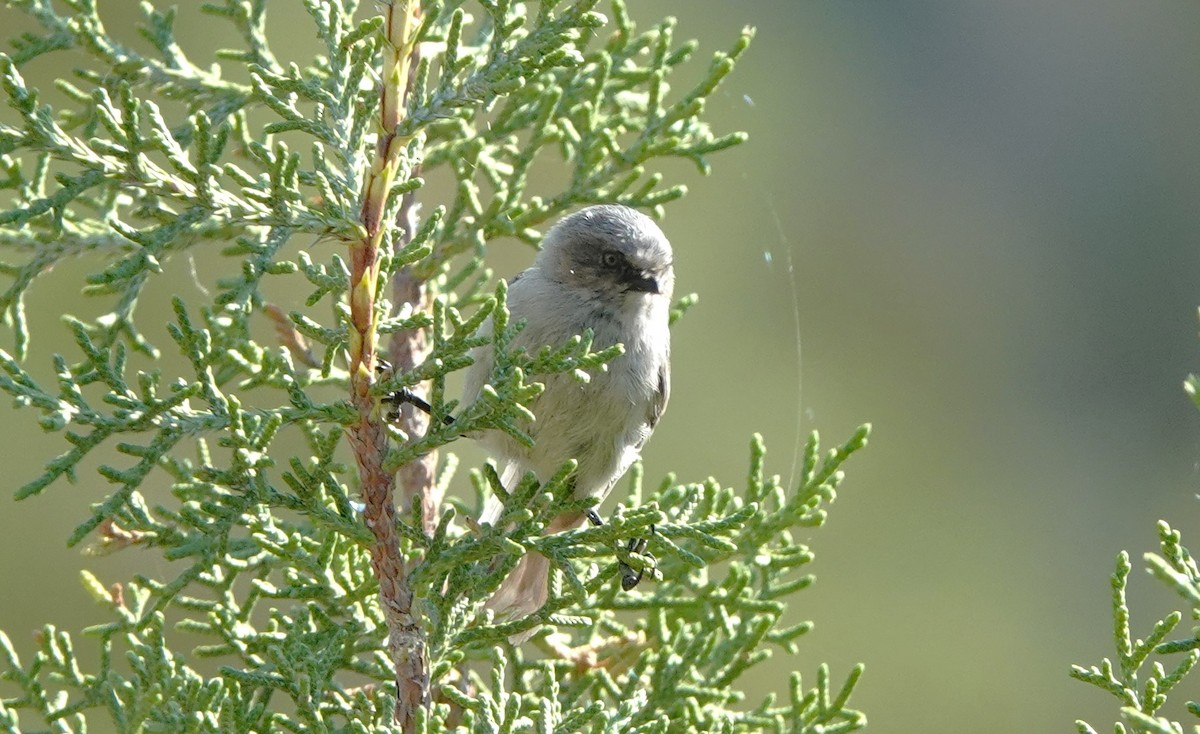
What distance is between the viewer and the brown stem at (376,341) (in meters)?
2.63

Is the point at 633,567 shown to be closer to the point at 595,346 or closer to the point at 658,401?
the point at 595,346

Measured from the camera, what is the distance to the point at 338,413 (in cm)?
263

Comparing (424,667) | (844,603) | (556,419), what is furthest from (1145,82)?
(424,667)

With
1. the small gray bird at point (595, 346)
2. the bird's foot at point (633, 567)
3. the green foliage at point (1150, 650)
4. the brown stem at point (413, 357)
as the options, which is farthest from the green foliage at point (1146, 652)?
the brown stem at point (413, 357)

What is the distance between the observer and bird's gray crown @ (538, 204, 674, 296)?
420 cm

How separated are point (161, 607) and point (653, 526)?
115 cm

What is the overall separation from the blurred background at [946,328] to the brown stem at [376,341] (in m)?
5.24

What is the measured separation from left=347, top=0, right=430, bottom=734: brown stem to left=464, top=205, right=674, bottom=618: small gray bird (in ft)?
2.93

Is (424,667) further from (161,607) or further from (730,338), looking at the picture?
(730,338)

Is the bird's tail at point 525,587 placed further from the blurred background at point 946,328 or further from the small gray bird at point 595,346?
the blurred background at point 946,328

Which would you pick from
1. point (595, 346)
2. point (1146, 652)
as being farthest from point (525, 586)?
point (1146, 652)

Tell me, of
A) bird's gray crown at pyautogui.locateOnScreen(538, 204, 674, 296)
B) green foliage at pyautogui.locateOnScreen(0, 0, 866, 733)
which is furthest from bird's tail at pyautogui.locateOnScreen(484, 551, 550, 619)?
bird's gray crown at pyautogui.locateOnScreen(538, 204, 674, 296)

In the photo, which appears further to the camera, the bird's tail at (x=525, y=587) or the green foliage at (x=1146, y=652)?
the bird's tail at (x=525, y=587)

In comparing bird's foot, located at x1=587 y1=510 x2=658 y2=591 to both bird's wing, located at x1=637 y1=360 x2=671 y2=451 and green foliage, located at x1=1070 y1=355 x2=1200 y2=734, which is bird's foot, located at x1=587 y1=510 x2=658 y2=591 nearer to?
bird's wing, located at x1=637 y1=360 x2=671 y2=451
